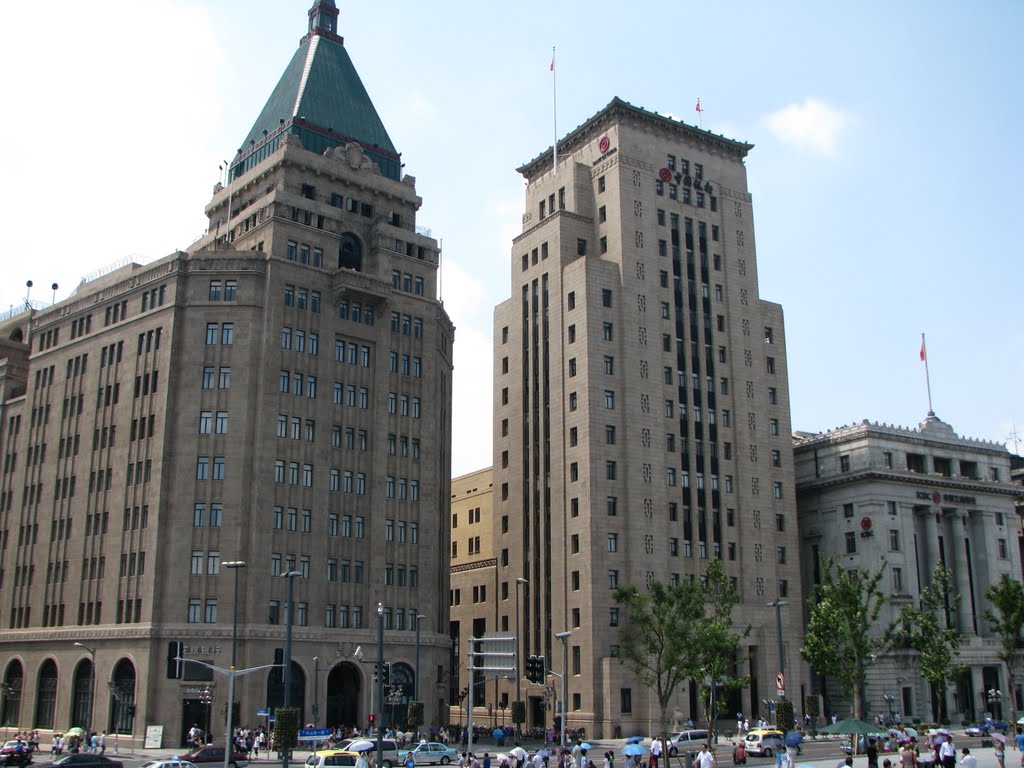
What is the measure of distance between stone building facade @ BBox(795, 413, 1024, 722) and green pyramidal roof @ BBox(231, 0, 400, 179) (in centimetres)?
5684

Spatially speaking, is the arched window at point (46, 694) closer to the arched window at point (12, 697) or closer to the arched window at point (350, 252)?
the arched window at point (12, 697)

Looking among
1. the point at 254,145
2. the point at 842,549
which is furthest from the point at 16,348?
the point at 842,549

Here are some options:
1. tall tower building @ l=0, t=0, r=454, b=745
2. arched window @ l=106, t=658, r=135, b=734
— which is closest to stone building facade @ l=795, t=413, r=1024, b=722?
tall tower building @ l=0, t=0, r=454, b=745

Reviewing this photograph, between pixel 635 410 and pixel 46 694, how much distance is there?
58.0 meters

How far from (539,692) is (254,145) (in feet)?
197

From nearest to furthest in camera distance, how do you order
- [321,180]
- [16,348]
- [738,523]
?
[321,180] < [738,523] < [16,348]

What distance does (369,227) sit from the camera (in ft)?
336

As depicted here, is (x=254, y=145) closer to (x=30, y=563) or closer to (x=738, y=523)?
(x=30, y=563)

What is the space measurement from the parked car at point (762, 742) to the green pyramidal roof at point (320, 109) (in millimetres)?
63724

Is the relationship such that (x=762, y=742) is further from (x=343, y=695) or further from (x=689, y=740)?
(x=343, y=695)

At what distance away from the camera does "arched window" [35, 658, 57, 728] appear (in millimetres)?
89938

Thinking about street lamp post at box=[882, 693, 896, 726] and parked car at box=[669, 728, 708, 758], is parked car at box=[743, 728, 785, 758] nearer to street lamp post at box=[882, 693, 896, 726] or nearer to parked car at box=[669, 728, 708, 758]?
parked car at box=[669, 728, 708, 758]

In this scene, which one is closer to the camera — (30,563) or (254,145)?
(30,563)

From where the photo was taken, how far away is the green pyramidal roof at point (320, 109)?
339ft
